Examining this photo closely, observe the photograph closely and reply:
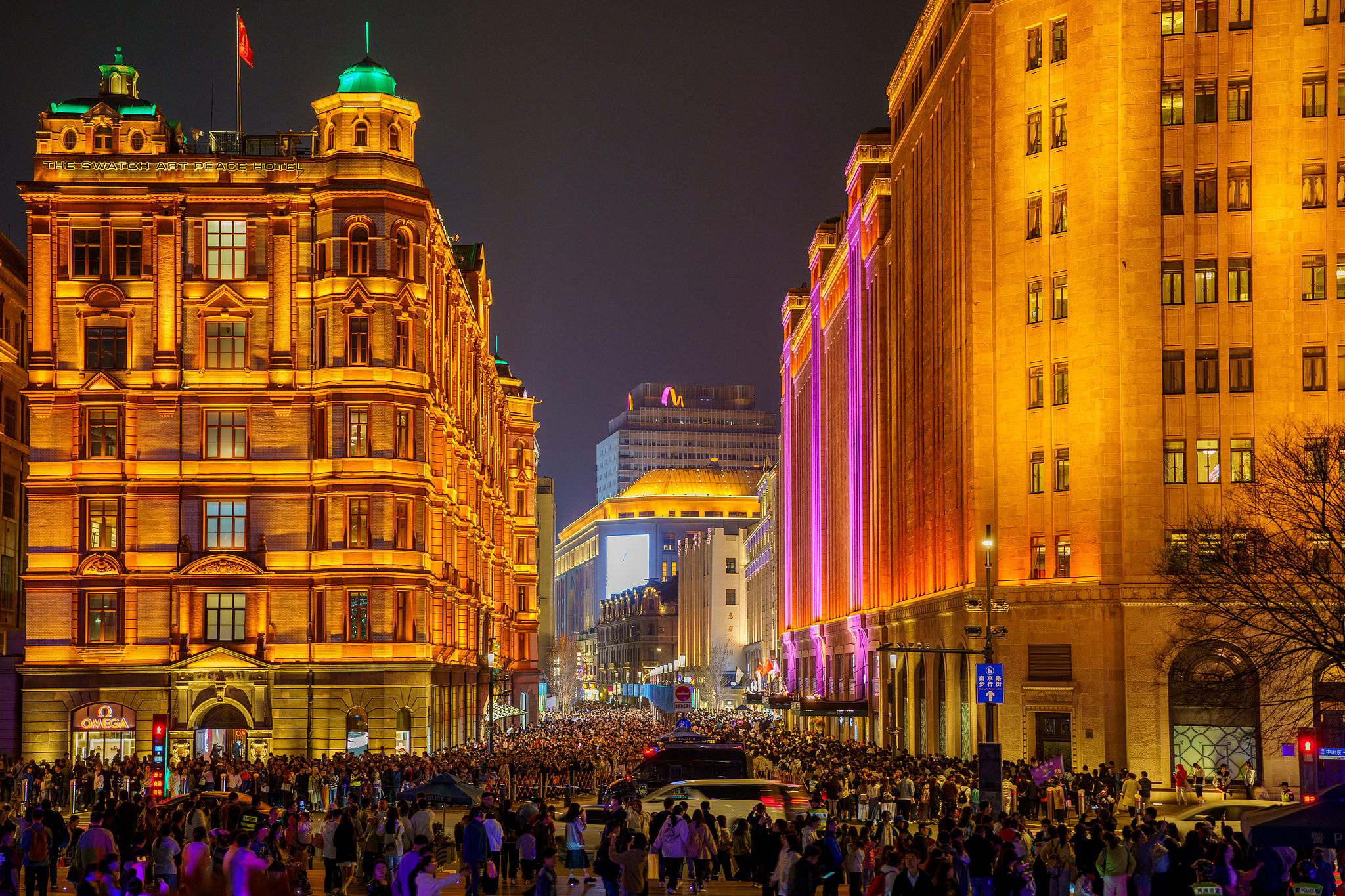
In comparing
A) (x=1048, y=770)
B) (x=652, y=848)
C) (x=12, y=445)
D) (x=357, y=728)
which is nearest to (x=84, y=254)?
(x=12, y=445)

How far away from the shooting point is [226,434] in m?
67.4

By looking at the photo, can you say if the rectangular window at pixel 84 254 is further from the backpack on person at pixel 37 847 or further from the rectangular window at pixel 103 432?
the backpack on person at pixel 37 847

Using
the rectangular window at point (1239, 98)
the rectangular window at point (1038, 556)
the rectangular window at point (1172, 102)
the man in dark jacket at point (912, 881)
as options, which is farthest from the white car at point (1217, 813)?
the rectangular window at point (1239, 98)

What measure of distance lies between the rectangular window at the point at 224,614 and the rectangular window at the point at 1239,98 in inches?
1765

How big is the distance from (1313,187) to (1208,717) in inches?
813

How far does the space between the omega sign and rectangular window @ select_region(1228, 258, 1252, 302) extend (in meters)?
47.8

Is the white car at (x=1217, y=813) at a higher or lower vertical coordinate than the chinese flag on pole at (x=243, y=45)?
lower

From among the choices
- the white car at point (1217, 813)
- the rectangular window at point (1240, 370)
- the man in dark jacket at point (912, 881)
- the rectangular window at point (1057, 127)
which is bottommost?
the white car at point (1217, 813)

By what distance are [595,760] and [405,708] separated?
9806mm

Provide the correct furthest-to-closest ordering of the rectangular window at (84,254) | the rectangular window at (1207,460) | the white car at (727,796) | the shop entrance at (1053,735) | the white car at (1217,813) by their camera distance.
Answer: the rectangular window at (84,254)
the shop entrance at (1053,735)
the rectangular window at (1207,460)
the white car at (727,796)
the white car at (1217,813)

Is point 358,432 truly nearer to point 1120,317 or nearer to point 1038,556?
point 1038,556

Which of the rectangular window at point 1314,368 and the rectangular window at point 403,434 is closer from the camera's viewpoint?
the rectangular window at point 1314,368

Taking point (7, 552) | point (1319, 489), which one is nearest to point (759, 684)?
point (7, 552)

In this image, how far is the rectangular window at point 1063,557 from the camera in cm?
6128
